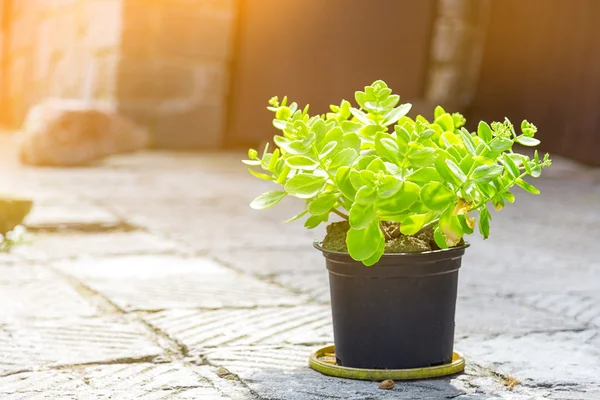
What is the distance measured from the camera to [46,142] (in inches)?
278

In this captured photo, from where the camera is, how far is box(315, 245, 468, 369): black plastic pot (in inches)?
78.1

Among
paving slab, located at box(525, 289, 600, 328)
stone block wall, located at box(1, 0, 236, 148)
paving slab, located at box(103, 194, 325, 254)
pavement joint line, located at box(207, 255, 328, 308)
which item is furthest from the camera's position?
stone block wall, located at box(1, 0, 236, 148)

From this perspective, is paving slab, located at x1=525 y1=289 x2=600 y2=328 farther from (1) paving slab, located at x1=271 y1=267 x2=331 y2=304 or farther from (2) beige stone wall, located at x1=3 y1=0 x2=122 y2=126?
(2) beige stone wall, located at x1=3 y1=0 x2=122 y2=126

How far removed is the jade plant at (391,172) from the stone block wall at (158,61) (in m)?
6.41

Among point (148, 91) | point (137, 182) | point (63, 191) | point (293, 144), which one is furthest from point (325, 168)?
point (148, 91)

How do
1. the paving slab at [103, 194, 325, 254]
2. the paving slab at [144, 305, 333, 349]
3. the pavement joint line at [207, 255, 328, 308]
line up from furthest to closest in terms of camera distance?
1. the paving slab at [103, 194, 325, 254]
2. the pavement joint line at [207, 255, 328, 308]
3. the paving slab at [144, 305, 333, 349]

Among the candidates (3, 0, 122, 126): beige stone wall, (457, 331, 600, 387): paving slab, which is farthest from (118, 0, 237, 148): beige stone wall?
(457, 331, 600, 387): paving slab

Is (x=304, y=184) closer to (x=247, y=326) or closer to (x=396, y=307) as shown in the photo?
(x=396, y=307)

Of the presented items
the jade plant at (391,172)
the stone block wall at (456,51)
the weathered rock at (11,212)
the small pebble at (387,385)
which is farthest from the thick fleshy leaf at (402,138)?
the stone block wall at (456,51)

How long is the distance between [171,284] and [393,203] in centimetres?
136

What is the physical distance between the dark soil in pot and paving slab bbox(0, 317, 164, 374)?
50 cm

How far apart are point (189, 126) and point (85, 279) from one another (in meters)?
5.66

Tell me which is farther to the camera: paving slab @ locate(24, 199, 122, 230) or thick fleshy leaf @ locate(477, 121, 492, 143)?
paving slab @ locate(24, 199, 122, 230)

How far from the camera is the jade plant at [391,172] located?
186 cm
